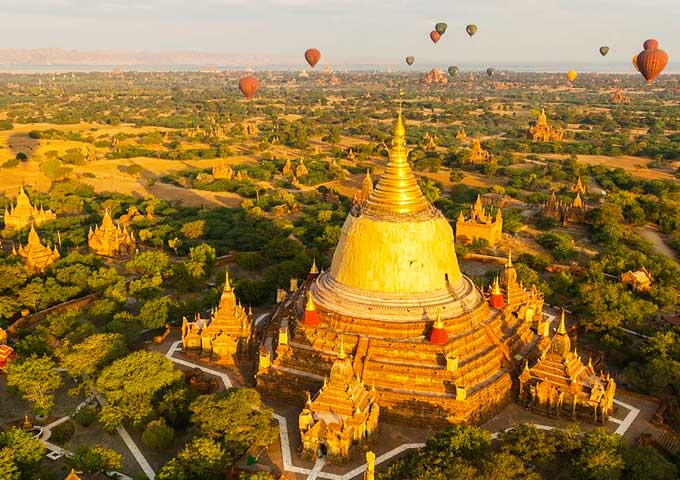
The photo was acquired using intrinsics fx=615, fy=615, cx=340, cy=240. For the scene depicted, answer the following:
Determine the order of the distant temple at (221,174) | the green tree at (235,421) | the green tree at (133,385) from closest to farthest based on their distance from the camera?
the green tree at (235,421)
the green tree at (133,385)
the distant temple at (221,174)

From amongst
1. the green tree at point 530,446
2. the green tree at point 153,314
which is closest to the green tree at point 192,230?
Result: the green tree at point 153,314

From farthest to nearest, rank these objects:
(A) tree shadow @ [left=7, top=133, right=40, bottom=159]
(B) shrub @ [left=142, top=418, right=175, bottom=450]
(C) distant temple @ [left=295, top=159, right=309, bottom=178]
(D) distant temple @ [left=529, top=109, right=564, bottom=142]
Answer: (D) distant temple @ [left=529, top=109, right=564, bottom=142] < (A) tree shadow @ [left=7, top=133, right=40, bottom=159] < (C) distant temple @ [left=295, top=159, right=309, bottom=178] < (B) shrub @ [left=142, top=418, right=175, bottom=450]

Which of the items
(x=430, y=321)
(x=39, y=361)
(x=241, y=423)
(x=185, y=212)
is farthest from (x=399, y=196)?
(x=185, y=212)

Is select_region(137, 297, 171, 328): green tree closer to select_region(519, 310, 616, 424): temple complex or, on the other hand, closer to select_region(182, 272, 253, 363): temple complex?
select_region(182, 272, 253, 363): temple complex

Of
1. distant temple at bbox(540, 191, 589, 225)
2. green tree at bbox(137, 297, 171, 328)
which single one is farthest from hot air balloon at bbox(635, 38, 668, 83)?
green tree at bbox(137, 297, 171, 328)

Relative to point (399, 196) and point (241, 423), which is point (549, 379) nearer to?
point (399, 196)

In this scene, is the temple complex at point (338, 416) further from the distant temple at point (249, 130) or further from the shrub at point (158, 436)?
the distant temple at point (249, 130)
